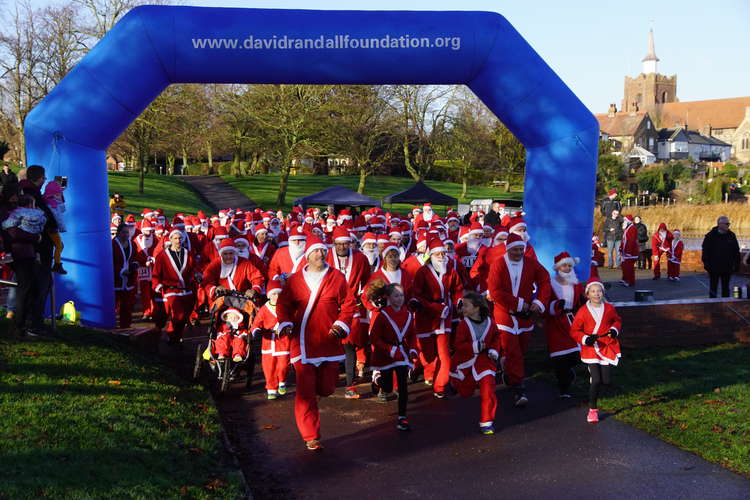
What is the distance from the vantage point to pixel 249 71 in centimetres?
1148

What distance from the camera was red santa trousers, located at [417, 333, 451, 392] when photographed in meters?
9.43

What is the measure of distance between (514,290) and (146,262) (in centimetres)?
777

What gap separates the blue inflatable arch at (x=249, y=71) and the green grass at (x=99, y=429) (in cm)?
298

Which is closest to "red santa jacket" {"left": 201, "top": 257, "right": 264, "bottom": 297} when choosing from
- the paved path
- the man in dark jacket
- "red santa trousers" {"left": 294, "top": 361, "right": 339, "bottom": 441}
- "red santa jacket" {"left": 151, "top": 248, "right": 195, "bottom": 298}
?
"red santa jacket" {"left": 151, "top": 248, "right": 195, "bottom": 298}

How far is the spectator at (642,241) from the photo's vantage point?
70.6 feet

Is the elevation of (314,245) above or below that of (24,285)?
above

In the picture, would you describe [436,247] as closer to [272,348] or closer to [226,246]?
[272,348]

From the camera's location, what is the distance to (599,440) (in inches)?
301

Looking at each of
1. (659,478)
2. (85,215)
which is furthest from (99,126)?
(659,478)

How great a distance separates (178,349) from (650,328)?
727 centimetres

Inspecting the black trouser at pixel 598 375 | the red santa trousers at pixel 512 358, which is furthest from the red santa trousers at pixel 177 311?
the black trouser at pixel 598 375

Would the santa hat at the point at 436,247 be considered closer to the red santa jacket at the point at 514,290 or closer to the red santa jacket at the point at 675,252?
the red santa jacket at the point at 514,290

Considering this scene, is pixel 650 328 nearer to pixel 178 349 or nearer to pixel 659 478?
pixel 659 478

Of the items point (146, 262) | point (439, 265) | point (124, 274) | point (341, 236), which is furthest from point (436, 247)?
point (146, 262)
